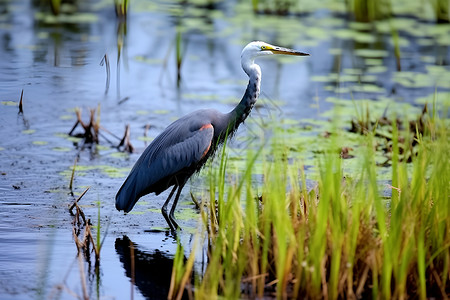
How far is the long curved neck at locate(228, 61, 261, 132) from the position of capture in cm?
595

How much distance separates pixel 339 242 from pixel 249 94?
79.0 inches

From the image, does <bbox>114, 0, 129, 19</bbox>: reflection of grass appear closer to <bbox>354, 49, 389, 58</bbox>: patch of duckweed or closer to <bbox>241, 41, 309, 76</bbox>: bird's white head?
<bbox>241, 41, 309, 76</bbox>: bird's white head

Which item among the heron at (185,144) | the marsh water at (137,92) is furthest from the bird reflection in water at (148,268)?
the heron at (185,144)

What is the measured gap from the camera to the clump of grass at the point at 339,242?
4.21 m

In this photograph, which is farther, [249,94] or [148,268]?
[249,94]

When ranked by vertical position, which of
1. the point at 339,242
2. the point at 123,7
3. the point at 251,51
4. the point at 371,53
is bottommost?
the point at 339,242

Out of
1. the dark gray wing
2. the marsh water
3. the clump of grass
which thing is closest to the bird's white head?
the dark gray wing

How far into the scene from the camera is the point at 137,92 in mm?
9164

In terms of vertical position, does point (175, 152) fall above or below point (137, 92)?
above

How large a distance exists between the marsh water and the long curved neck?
774mm

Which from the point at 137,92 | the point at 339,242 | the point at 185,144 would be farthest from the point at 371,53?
the point at 339,242

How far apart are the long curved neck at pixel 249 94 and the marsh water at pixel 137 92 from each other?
77 centimetres

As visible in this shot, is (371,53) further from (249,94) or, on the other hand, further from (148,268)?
(148,268)

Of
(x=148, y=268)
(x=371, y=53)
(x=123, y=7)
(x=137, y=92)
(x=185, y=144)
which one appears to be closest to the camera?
(x=148, y=268)
